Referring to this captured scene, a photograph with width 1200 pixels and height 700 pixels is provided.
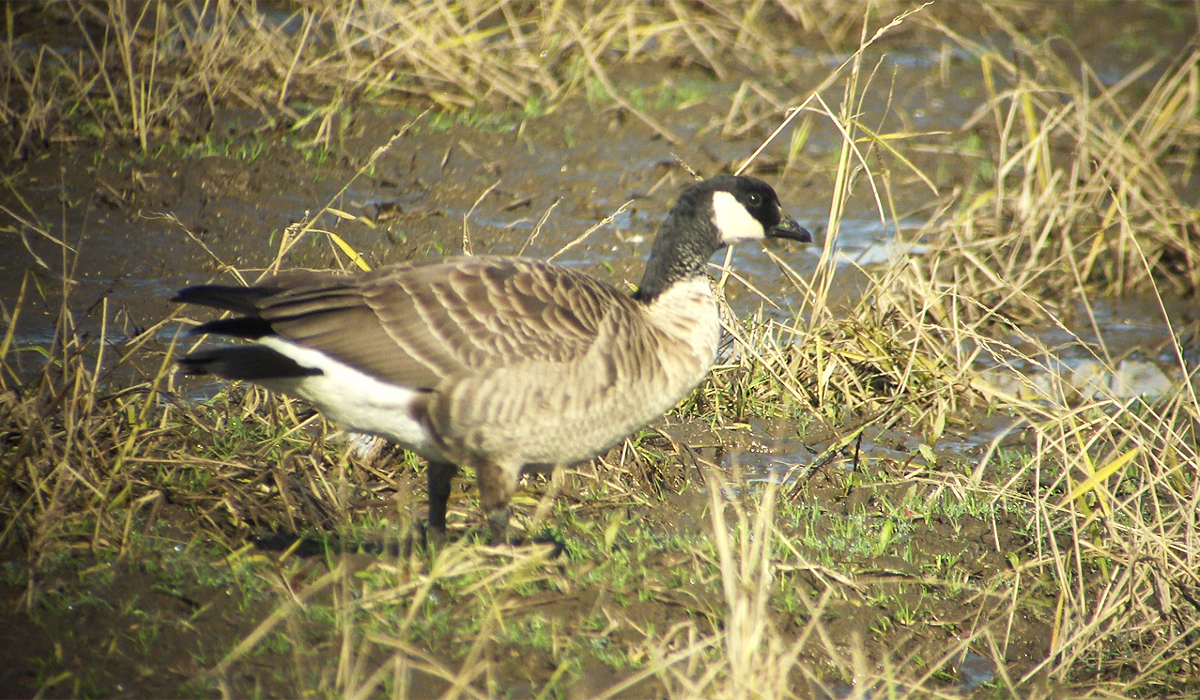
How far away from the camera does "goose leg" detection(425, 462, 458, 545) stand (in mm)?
4023

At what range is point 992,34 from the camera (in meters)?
11.6

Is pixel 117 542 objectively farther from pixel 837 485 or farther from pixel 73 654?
pixel 837 485

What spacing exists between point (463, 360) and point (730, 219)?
1.26 meters

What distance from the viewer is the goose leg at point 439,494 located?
4023mm

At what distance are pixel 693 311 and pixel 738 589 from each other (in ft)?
3.59

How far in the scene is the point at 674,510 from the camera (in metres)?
4.66

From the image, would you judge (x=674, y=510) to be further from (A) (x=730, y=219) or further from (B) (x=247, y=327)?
(B) (x=247, y=327)

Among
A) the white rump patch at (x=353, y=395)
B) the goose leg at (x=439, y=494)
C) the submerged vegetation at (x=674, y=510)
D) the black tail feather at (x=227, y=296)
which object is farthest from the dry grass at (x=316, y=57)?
the goose leg at (x=439, y=494)

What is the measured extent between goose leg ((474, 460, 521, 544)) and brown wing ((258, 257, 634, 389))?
350mm

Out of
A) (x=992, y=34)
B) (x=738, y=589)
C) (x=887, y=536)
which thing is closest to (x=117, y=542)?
(x=738, y=589)

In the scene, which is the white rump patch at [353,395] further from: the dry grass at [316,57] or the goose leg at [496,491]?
the dry grass at [316,57]

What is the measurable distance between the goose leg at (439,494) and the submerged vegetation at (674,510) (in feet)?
0.58

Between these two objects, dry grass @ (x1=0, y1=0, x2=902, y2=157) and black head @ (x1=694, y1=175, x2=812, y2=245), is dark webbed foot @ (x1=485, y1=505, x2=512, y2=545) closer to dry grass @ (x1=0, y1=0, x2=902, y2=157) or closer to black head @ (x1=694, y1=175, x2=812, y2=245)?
black head @ (x1=694, y1=175, x2=812, y2=245)

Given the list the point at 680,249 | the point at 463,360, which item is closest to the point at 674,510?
the point at 680,249
